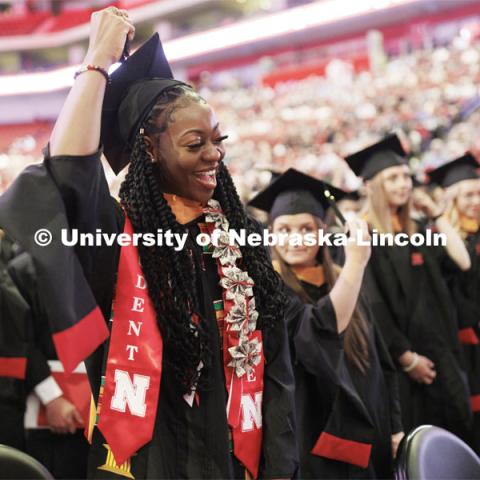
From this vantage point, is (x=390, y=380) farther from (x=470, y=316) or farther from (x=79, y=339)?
(x=79, y=339)

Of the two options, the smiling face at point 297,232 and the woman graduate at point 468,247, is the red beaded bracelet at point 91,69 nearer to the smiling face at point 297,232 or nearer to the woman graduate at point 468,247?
the smiling face at point 297,232

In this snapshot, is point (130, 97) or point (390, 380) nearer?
point (130, 97)

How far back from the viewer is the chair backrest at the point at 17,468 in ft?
4.61

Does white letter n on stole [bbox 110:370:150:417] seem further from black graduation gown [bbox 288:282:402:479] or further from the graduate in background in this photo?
the graduate in background

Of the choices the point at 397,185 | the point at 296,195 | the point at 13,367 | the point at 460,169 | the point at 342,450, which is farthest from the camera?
the point at 460,169

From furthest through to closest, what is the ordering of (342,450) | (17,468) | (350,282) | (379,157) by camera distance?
(379,157)
(342,450)
(350,282)
(17,468)

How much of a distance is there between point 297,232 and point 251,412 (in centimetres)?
125

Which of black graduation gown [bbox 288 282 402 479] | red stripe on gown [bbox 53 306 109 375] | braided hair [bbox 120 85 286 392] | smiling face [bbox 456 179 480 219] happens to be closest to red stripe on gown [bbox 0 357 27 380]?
black graduation gown [bbox 288 282 402 479]

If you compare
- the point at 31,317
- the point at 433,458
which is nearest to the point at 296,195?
the point at 31,317

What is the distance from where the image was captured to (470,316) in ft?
Answer: 12.7

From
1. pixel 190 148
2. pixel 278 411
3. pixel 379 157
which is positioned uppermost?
pixel 379 157

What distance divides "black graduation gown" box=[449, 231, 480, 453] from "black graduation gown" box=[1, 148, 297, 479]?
2.39 m

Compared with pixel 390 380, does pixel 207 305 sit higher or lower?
higher

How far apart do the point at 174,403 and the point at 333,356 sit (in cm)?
101
